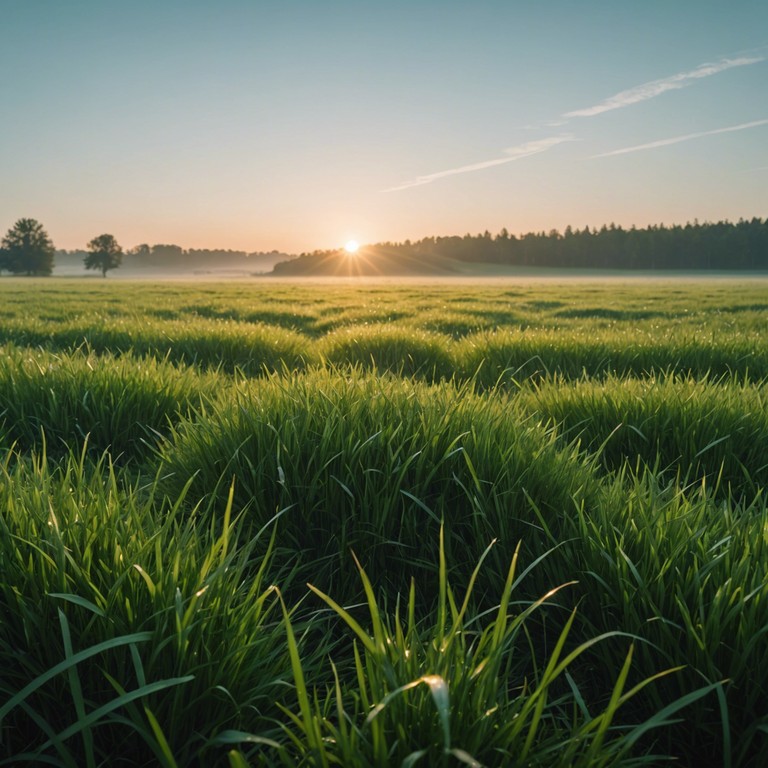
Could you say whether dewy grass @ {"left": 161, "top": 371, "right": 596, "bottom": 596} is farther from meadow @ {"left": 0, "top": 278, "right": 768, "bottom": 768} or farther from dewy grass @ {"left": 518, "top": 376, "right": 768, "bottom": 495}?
dewy grass @ {"left": 518, "top": 376, "right": 768, "bottom": 495}

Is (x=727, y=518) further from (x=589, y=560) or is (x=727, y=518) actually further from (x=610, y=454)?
(x=610, y=454)

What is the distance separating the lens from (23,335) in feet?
22.0

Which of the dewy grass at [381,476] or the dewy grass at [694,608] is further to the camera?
the dewy grass at [381,476]

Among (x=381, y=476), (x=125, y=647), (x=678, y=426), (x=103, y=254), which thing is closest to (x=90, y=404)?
(x=381, y=476)

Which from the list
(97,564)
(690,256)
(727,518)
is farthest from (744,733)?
(690,256)

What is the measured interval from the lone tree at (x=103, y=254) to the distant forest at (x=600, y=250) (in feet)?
121

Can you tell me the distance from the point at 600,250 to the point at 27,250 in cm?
10466

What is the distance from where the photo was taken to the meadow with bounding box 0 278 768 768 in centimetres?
89

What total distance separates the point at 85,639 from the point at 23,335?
6893 millimetres

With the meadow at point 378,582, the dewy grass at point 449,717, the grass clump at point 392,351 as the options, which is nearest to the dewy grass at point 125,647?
the meadow at point 378,582

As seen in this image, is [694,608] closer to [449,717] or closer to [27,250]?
[449,717]

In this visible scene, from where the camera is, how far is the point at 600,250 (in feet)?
366

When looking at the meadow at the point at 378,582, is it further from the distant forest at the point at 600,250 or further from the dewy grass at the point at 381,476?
the distant forest at the point at 600,250

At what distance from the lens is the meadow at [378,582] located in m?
0.89
